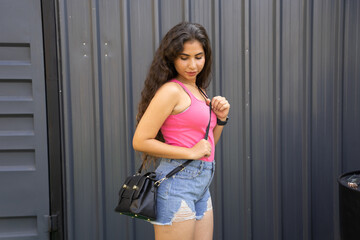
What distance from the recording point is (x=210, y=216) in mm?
2080

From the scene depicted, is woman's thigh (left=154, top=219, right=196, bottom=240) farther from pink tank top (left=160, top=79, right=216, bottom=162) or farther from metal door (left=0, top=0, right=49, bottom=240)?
metal door (left=0, top=0, right=49, bottom=240)

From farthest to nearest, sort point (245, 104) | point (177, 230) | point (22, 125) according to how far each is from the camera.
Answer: point (245, 104)
point (22, 125)
point (177, 230)

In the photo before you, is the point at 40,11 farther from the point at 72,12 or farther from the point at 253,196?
the point at 253,196

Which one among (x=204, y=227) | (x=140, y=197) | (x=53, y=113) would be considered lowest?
(x=204, y=227)

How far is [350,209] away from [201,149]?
40.6 inches

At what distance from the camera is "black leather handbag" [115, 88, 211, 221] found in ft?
5.93

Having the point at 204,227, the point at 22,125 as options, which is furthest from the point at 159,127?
the point at 22,125

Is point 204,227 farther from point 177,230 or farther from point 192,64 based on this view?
point 192,64

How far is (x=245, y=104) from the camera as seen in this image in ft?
10.8

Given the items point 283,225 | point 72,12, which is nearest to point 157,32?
point 72,12

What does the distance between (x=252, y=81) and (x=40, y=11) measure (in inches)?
72.6

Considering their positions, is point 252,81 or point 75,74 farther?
point 252,81

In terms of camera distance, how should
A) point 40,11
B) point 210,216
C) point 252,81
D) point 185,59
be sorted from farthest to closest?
point 252,81 → point 40,11 → point 210,216 → point 185,59

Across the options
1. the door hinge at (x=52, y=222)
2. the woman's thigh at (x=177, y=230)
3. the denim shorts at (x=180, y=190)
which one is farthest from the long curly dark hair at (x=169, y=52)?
the door hinge at (x=52, y=222)
